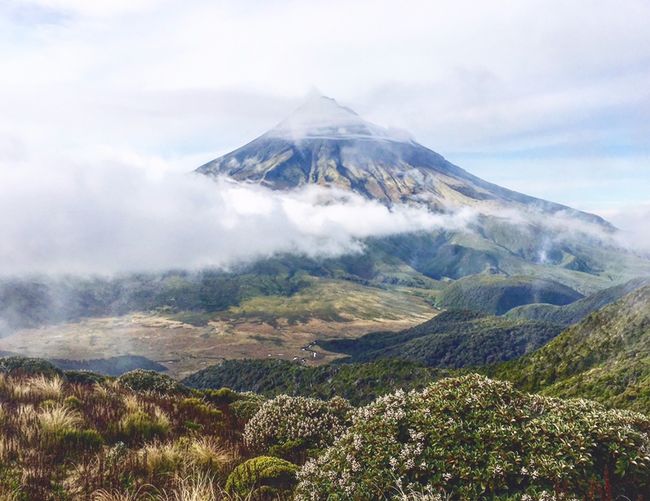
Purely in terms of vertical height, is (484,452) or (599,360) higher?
(484,452)

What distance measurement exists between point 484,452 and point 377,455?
1.52 metres

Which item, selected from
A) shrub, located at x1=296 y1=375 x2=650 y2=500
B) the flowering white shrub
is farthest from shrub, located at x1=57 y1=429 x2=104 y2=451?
shrub, located at x1=296 y1=375 x2=650 y2=500

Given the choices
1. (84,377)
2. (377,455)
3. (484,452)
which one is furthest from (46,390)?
(484,452)

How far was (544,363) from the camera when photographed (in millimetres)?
77688

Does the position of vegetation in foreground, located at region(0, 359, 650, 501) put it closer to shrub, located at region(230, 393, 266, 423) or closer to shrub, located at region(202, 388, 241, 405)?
shrub, located at region(230, 393, 266, 423)

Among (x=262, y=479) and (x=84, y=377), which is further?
(x=84, y=377)

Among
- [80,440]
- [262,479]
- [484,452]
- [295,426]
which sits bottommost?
[80,440]

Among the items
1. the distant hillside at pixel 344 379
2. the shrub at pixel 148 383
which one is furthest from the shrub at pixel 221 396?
the distant hillside at pixel 344 379

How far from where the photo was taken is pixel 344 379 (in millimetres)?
149125

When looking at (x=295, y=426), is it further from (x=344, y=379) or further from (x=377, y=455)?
(x=344, y=379)

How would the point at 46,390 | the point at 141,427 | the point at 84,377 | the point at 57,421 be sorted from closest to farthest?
the point at 57,421 → the point at 141,427 → the point at 46,390 → the point at 84,377

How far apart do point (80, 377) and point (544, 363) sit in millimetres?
72551

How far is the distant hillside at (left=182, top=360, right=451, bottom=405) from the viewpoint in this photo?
4880 inches

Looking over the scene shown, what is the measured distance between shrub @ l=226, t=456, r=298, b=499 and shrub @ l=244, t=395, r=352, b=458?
2.39 metres
